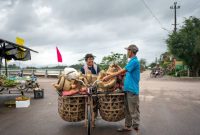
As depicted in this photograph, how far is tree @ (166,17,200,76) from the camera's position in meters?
29.7

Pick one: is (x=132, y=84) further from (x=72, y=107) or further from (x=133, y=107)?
(x=72, y=107)

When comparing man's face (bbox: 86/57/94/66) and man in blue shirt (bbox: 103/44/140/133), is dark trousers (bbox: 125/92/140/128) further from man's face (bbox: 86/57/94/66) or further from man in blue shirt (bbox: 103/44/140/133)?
man's face (bbox: 86/57/94/66)

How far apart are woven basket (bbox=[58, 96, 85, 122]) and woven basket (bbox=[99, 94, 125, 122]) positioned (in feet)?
1.49

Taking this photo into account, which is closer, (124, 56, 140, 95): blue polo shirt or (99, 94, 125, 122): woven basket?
(124, 56, 140, 95): blue polo shirt

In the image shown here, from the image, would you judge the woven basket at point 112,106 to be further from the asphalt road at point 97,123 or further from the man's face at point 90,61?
the man's face at point 90,61

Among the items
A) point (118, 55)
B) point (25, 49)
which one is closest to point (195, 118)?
point (25, 49)

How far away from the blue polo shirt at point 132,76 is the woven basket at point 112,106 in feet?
0.95

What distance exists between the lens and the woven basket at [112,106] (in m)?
5.90

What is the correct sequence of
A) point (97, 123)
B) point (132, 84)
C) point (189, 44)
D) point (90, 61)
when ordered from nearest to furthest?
point (132, 84), point (90, 61), point (97, 123), point (189, 44)

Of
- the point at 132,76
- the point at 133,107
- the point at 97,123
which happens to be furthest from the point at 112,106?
the point at 97,123

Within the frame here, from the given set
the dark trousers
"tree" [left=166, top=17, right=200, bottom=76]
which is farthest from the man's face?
"tree" [left=166, top=17, right=200, bottom=76]

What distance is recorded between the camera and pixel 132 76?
5.87 meters

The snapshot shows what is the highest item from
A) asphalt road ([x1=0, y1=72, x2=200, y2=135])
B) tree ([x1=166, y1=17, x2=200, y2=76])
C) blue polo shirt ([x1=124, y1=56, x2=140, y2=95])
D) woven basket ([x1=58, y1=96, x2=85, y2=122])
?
tree ([x1=166, y1=17, x2=200, y2=76])

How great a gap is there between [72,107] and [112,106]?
33.4 inches
